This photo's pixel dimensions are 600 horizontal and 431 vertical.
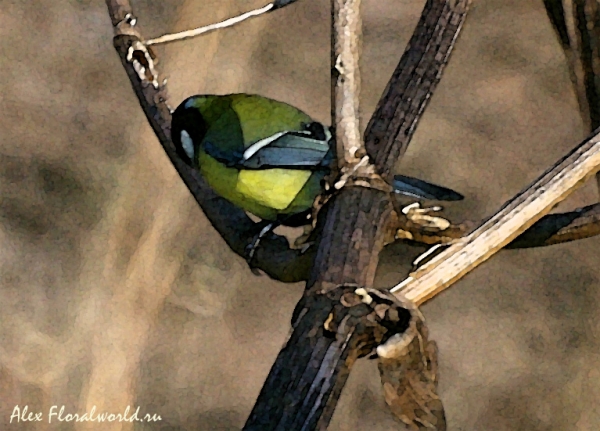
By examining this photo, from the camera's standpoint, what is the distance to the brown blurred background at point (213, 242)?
1.43m

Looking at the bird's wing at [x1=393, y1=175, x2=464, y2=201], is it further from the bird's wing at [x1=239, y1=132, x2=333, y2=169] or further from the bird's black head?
the bird's black head

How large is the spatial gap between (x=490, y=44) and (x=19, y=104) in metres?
1.21

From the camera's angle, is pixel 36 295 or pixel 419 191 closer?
pixel 419 191

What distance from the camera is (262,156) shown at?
3.38 ft

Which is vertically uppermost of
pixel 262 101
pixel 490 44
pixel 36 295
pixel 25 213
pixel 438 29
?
pixel 490 44

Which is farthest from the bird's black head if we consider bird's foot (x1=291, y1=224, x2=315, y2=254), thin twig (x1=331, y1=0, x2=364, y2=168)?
thin twig (x1=331, y1=0, x2=364, y2=168)

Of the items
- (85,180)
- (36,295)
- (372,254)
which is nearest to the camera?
(372,254)

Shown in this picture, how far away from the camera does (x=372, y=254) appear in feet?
1.98

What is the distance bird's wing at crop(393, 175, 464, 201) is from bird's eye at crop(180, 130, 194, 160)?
1.07ft

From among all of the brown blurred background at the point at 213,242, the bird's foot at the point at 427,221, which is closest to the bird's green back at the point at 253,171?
the bird's foot at the point at 427,221

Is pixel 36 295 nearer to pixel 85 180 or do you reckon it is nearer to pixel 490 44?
pixel 85 180

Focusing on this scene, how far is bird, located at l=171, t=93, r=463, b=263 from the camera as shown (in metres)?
1.00

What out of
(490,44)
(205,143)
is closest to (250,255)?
(205,143)

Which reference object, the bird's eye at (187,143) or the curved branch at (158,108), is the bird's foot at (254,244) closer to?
the curved branch at (158,108)
